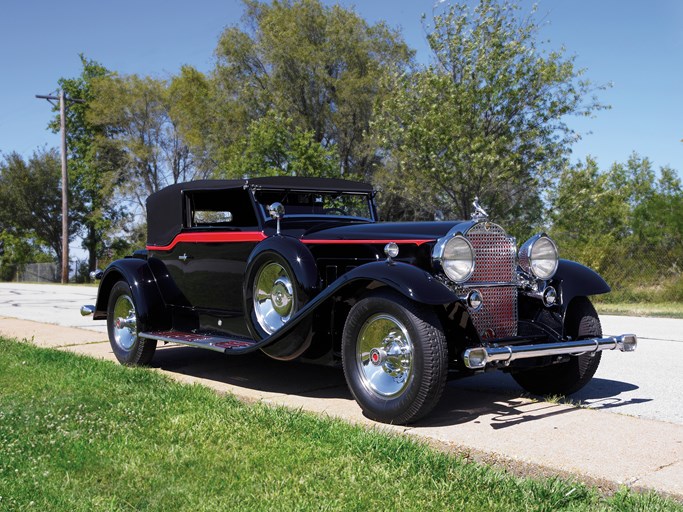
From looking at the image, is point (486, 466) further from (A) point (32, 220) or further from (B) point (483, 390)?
(A) point (32, 220)

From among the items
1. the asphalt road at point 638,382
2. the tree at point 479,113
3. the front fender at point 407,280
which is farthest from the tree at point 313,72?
the front fender at point 407,280

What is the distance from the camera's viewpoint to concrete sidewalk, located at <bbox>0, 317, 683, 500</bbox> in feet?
11.7

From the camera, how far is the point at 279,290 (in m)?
5.54

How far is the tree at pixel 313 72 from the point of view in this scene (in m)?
27.5

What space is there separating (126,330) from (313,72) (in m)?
22.3

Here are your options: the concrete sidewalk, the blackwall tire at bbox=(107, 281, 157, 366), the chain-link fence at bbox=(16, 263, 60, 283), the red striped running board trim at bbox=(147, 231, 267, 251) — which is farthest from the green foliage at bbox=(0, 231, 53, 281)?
the concrete sidewalk

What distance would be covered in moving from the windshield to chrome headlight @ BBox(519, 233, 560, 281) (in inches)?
81.1

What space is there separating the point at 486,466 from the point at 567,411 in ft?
5.27

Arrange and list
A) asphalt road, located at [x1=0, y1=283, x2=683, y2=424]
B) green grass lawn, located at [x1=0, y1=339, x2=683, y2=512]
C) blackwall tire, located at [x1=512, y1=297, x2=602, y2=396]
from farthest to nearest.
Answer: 1. blackwall tire, located at [x1=512, y1=297, x2=602, y2=396]
2. asphalt road, located at [x1=0, y1=283, x2=683, y2=424]
3. green grass lawn, located at [x1=0, y1=339, x2=683, y2=512]

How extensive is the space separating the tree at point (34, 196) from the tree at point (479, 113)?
3105 centimetres

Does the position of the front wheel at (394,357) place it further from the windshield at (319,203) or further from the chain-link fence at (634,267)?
the chain-link fence at (634,267)

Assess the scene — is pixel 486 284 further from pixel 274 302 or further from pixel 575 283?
pixel 274 302

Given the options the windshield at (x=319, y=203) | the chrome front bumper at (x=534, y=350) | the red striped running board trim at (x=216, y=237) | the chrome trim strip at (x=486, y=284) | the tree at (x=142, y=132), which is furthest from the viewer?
the tree at (x=142, y=132)

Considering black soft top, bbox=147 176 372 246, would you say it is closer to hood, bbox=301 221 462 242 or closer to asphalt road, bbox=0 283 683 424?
hood, bbox=301 221 462 242
